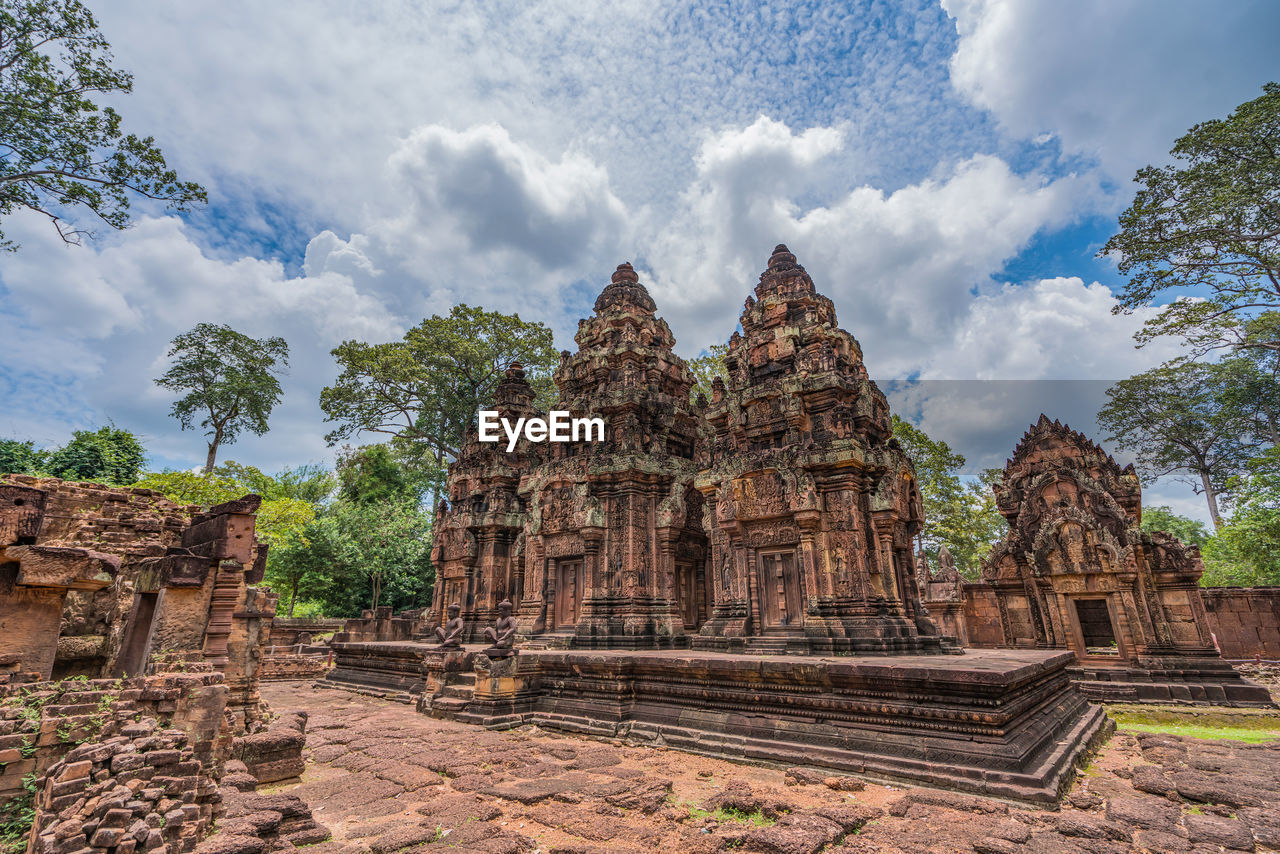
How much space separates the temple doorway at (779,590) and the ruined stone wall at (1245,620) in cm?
1432

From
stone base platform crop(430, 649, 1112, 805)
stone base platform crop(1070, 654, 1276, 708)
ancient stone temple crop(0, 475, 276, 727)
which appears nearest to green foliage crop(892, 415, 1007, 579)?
stone base platform crop(1070, 654, 1276, 708)

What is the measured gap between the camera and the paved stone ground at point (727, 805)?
4.18 meters

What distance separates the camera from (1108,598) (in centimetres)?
1283

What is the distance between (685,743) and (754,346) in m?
7.86

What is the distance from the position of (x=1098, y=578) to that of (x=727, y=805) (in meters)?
12.3

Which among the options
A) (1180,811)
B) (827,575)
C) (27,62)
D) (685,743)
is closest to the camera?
(1180,811)

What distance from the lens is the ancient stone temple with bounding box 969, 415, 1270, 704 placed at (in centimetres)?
1173

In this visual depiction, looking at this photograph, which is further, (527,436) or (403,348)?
(403,348)

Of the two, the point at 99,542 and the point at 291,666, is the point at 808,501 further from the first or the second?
the point at 291,666

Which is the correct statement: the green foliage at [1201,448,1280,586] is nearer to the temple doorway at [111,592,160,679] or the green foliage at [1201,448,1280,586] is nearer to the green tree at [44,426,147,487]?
the temple doorway at [111,592,160,679]

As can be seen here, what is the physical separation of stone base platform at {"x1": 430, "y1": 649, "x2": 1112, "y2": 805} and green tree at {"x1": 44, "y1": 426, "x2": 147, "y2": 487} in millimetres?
22006

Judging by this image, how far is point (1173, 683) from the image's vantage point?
11.5 meters

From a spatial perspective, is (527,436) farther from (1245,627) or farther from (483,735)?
(1245,627)

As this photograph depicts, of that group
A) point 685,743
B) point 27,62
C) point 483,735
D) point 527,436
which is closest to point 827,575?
point 685,743
